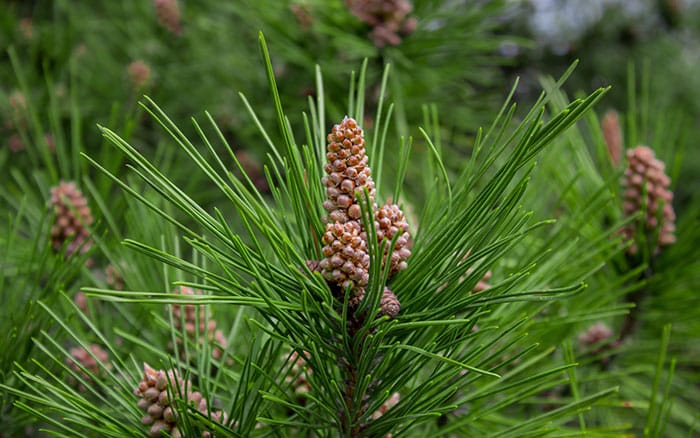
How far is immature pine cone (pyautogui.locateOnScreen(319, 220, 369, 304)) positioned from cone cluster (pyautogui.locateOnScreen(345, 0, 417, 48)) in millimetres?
539

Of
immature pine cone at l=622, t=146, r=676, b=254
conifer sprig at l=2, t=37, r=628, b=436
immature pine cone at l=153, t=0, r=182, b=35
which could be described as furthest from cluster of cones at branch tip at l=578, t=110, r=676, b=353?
immature pine cone at l=153, t=0, r=182, b=35

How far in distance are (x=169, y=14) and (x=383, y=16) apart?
1.48 feet

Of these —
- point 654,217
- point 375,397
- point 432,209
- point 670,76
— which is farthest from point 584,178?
point 670,76

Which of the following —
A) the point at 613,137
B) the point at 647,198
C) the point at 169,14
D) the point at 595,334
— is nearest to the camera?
the point at 647,198

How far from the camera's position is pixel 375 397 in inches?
16.4

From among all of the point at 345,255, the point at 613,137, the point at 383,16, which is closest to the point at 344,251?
the point at 345,255

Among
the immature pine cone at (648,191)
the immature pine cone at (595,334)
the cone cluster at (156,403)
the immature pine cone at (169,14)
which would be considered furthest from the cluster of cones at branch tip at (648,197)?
the immature pine cone at (169,14)

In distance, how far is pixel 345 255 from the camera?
0.37 meters

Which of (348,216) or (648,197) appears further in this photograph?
(648,197)

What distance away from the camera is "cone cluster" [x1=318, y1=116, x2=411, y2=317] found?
36 cm

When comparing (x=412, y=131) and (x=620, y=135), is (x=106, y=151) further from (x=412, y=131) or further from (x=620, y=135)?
(x=620, y=135)

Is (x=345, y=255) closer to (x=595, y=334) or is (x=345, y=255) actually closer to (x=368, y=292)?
(x=368, y=292)

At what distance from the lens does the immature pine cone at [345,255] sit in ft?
Result: 1.20

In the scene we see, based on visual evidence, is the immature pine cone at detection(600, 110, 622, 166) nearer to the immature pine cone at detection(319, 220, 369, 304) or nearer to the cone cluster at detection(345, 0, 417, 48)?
the cone cluster at detection(345, 0, 417, 48)
